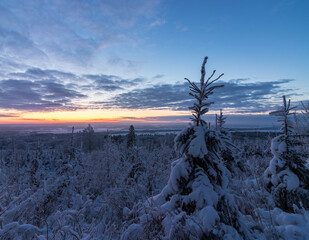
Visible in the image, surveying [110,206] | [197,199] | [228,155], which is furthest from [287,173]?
[110,206]

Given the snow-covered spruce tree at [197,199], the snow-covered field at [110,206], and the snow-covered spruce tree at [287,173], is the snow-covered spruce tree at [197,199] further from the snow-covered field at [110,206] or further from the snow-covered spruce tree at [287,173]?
the snow-covered spruce tree at [287,173]

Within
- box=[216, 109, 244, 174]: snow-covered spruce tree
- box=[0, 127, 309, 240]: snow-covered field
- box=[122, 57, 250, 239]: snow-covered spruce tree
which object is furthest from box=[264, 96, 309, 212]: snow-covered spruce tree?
box=[122, 57, 250, 239]: snow-covered spruce tree

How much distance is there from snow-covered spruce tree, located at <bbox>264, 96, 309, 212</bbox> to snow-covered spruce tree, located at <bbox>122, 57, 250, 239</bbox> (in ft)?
13.5

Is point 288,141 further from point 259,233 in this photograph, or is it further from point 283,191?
point 259,233

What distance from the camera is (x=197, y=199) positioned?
2.50m

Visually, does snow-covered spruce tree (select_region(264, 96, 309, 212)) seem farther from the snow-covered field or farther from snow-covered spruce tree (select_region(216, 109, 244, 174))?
snow-covered spruce tree (select_region(216, 109, 244, 174))

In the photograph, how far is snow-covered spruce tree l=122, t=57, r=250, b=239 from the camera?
2322 millimetres

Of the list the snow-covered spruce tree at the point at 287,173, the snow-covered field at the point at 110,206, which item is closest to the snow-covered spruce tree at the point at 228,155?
the snow-covered field at the point at 110,206

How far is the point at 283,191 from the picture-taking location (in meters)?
5.40

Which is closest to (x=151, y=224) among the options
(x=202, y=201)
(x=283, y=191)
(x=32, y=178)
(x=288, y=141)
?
(x=202, y=201)

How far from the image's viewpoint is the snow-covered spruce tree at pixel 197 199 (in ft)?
7.62

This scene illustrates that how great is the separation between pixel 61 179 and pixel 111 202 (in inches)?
151

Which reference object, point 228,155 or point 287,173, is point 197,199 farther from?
point 287,173

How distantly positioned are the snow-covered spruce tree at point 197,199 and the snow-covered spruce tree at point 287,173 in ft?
13.5
